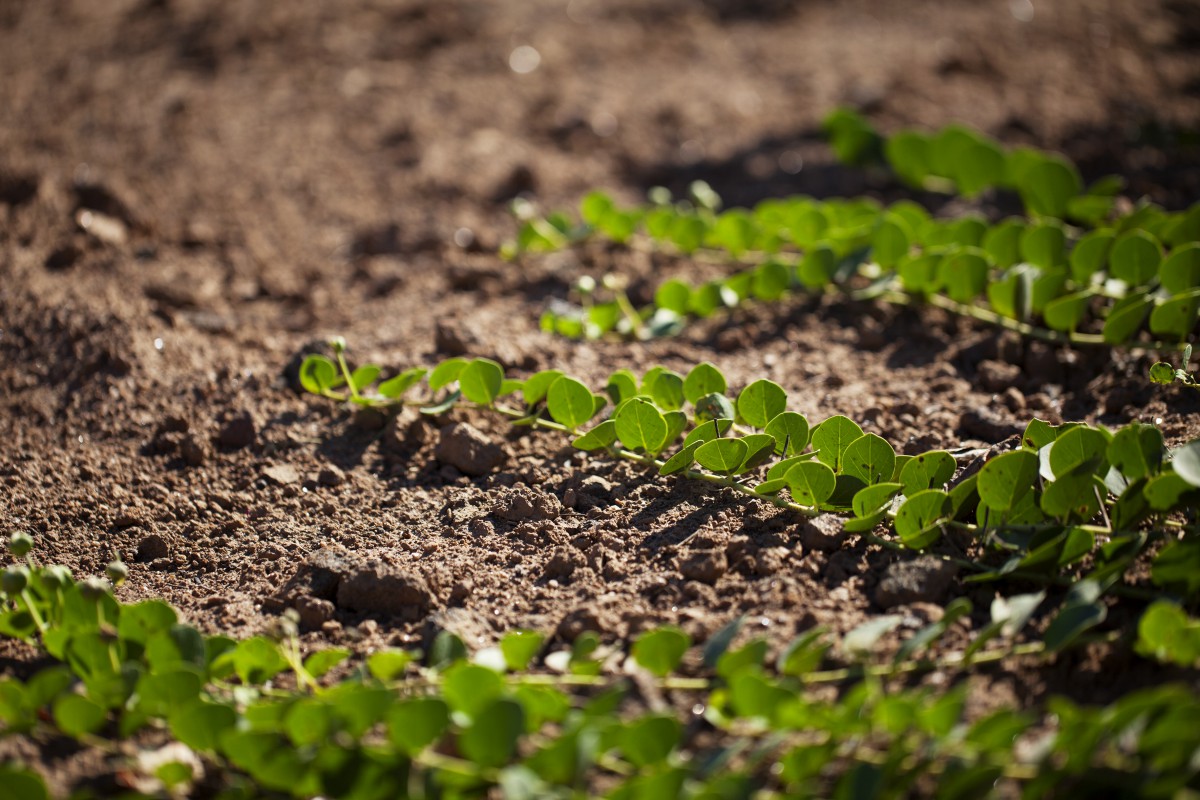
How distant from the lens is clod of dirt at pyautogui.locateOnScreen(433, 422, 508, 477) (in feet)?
6.16

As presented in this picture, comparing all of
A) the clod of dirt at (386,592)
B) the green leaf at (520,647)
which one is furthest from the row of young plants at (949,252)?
the green leaf at (520,647)

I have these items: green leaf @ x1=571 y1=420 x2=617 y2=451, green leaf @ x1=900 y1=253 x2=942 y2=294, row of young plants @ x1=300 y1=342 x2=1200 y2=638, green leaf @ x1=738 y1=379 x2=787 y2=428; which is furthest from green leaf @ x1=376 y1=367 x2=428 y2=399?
green leaf @ x1=900 y1=253 x2=942 y2=294

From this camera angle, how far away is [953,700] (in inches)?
45.3

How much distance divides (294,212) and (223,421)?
3.33 ft

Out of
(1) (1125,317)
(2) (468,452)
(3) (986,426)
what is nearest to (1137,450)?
(3) (986,426)

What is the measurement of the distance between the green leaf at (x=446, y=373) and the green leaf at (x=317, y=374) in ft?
0.72

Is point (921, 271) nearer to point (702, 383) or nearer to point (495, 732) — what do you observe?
point (702, 383)

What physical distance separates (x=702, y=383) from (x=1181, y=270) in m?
0.90

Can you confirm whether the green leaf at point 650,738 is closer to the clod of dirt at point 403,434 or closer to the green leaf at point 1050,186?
the clod of dirt at point 403,434

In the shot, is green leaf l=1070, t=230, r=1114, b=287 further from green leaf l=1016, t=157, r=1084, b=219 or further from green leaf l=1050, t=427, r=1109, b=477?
green leaf l=1050, t=427, r=1109, b=477

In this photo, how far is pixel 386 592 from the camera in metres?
1.59

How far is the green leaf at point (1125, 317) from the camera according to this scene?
189cm

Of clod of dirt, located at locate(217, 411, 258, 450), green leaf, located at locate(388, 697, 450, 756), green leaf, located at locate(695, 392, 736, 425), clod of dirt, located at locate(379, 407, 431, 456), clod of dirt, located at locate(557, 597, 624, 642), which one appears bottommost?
clod of dirt, located at locate(557, 597, 624, 642)

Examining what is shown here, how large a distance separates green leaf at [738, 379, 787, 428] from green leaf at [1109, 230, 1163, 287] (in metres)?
0.78
